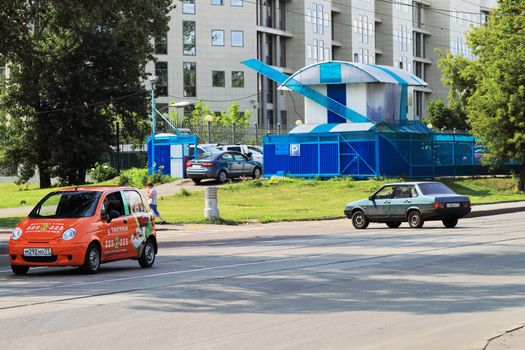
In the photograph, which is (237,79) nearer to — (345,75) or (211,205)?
(345,75)

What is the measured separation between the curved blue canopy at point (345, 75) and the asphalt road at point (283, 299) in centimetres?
2911

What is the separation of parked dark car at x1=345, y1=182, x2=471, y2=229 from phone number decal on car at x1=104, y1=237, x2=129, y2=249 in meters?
13.0

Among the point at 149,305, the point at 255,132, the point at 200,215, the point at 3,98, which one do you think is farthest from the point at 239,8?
the point at 149,305

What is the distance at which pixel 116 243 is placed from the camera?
18.3m

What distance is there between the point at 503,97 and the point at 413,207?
23.5 meters

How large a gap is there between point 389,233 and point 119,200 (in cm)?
1105

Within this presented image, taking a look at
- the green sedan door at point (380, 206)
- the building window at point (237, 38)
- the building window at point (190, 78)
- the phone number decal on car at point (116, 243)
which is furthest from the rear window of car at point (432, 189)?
the building window at point (237, 38)

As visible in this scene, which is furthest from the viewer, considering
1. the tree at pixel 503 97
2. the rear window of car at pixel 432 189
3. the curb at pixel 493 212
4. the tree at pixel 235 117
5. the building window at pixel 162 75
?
the building window at pixel 162 75

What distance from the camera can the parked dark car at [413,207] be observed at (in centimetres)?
2906

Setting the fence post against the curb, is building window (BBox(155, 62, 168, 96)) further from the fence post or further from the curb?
the fence post

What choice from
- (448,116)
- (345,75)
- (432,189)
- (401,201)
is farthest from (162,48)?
(432,189)

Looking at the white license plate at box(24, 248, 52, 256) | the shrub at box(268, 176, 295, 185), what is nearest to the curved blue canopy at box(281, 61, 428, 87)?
the shrub at box(268, 176, 295, 185)

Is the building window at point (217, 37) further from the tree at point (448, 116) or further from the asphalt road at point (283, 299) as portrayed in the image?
the asphalt road at point (283, 299)

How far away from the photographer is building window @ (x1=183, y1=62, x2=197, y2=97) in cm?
8869
